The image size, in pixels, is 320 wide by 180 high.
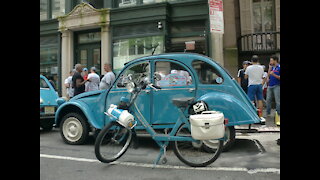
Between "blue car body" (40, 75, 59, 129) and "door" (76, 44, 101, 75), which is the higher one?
"door" (76, 44, 101, 75)

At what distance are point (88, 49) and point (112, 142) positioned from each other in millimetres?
10828

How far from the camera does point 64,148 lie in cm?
→ 580

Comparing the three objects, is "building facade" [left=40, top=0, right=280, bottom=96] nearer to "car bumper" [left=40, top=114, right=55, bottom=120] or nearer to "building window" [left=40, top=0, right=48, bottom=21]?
"building window" [left=40, top=0, right=48, bottom=21]

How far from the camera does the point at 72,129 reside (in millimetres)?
6074

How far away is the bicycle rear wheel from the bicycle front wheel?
0.92 meters

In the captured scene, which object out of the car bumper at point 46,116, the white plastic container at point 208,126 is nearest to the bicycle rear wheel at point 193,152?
the white plastic container at point 208,126

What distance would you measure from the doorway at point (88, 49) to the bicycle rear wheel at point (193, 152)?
1037cm

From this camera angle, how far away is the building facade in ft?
39.7

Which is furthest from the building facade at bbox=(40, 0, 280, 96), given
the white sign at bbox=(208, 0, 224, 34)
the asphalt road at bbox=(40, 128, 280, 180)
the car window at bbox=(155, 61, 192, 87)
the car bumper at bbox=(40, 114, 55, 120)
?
the asphalt road at bbox=(40, 128, 280, 180)

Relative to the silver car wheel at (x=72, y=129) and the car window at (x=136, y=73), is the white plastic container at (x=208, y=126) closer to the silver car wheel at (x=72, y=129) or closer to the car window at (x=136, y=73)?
the car window at (x=136, y=73)

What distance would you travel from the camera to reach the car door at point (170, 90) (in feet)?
17.0

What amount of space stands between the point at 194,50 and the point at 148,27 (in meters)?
2.46
